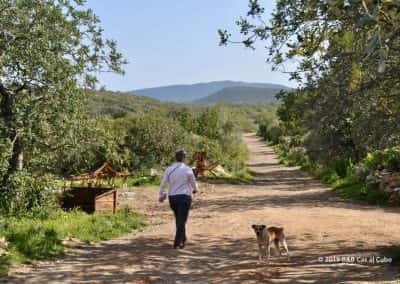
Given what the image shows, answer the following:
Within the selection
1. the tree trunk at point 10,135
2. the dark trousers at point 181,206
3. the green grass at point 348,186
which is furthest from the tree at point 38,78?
the green grass at point 348,186

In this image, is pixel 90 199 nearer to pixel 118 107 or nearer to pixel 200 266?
pixel 200 266

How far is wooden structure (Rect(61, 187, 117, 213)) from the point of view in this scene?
42.0 feet

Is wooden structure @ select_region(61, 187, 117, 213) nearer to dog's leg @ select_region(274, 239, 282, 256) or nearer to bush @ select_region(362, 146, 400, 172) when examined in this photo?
dog's leg @ select_region(274, 239, 282, 256)

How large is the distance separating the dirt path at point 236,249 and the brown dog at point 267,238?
173 millimetres

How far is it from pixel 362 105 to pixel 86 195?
26.3ft

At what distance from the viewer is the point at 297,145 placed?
4231 centimetres

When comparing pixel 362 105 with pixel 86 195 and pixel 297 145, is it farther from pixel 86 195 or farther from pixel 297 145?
pixel 297 145

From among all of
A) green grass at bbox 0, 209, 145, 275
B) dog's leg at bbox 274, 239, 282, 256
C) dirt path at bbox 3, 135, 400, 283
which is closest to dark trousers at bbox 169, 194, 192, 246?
dirt path at bbox 3, 135, 400, 283

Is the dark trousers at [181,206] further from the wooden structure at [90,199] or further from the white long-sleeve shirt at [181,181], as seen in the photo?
the wooden structure at [90,199]

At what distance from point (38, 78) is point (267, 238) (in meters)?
5.66

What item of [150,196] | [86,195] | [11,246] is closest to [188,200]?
[11,246]

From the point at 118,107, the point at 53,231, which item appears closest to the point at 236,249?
the point at 53,231

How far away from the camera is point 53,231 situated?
29.9 feet

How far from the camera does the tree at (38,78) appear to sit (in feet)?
31.8
